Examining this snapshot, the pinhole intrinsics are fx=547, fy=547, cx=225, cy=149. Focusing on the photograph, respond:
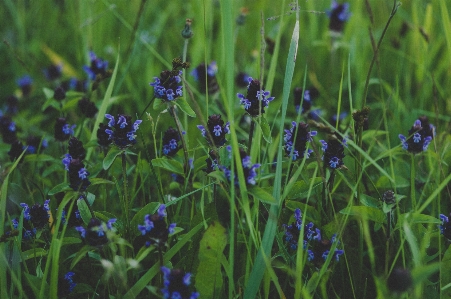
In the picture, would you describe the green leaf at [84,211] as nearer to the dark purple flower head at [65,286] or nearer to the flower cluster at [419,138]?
the dark purple flower head at [65,286]

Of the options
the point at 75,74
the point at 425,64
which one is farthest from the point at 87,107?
the point at 425,64

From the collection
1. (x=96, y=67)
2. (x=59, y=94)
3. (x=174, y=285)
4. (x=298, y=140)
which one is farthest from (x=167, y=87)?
(x=96, y=67)

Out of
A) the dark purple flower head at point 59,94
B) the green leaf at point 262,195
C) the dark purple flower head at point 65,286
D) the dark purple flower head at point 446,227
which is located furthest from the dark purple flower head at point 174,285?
the dark purple flower head at point 59,94

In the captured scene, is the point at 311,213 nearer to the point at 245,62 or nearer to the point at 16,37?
the point at 245,62

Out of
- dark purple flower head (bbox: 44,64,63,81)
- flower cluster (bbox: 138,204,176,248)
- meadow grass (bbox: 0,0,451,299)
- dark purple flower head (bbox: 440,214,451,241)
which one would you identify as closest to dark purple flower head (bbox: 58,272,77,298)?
meadow grass (bbox: 0,0,451,299)

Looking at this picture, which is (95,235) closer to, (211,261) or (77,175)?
(77,175)

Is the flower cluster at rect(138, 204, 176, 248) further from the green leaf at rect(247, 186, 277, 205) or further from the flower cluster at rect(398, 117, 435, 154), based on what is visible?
the flower cluster at rect(398, 117, 435, 154)
